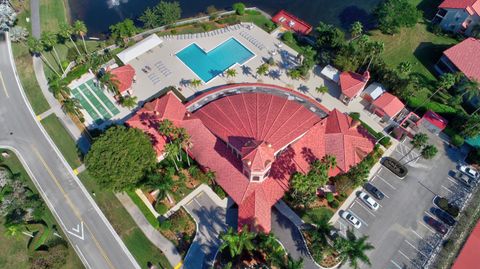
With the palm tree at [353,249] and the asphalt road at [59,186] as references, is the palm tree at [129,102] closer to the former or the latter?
the asphalt road at [59,186]

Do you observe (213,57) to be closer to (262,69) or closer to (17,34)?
(262,69)

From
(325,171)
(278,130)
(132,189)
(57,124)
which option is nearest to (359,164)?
(325,171)

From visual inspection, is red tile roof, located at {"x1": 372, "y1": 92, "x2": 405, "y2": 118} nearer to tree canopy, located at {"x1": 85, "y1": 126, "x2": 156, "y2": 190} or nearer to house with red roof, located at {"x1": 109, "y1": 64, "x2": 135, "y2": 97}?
tree canopy, located at {"x1": 85, "y1": 126, "x2": 156, "y2": 190}

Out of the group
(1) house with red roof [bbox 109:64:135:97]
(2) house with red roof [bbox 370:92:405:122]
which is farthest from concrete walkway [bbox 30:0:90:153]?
(2) house with red roof [bbox 370:92:405:122]

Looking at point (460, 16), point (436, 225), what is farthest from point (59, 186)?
point (460, 16)

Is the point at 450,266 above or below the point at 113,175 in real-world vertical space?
below

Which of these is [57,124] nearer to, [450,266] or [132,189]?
[132,189]
